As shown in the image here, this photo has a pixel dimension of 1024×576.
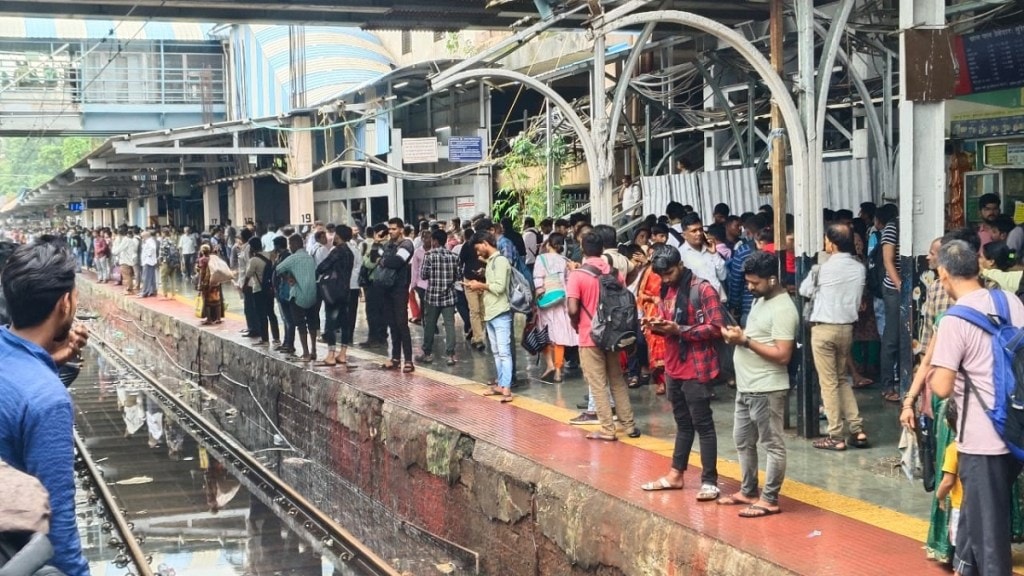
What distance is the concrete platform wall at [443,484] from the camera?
6.73 m

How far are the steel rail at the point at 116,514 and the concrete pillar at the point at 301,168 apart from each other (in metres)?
14.1

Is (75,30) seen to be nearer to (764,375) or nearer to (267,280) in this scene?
(267,280)

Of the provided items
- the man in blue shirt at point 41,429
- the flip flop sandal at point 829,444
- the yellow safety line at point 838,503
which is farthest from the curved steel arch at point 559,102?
the man in blue shirt at point 41,429

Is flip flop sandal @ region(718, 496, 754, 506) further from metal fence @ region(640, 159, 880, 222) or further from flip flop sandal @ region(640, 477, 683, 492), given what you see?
metal fence @ region(640, 159, 880, 222)

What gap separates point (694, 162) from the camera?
17625mm

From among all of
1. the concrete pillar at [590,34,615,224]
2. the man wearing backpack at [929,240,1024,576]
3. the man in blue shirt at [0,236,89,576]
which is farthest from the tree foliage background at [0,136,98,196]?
the man in blue shirt at [0,236,89,576]

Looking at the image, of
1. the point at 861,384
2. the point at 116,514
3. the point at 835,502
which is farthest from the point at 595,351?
the point at 116,514

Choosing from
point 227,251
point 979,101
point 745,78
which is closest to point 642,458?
point 979,101

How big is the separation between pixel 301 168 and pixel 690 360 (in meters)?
20.9

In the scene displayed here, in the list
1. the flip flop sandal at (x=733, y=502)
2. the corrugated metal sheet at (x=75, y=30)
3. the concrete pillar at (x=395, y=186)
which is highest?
the corrugated metal sheet at (x=75, y=30)

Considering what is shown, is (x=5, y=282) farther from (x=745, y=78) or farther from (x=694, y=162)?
(x=694, y=162)

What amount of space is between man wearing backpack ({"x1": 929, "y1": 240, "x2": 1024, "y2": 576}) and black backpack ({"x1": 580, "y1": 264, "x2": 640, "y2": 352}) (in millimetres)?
3532

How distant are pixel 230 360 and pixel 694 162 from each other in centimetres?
749

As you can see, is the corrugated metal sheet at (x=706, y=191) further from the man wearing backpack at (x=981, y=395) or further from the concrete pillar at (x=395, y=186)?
the concrete pillar at (x=395, y=186)
